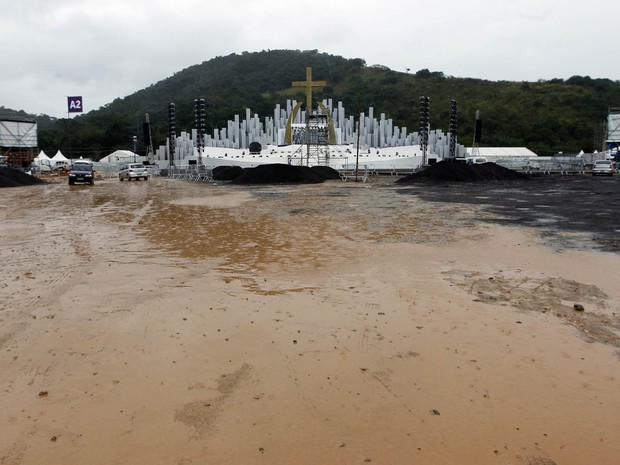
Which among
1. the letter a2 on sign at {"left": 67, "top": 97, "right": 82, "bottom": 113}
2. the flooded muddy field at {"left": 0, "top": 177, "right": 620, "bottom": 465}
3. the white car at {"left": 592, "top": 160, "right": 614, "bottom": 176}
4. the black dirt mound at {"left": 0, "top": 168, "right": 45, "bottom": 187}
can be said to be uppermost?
the letter a2 on sign at {"left": 67, "top": 97, "right": 82, "bottom": 113}

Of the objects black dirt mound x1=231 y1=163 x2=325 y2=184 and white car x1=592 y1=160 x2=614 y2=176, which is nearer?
black dirt mound x1=231 y1=163 x2=325 y2=184

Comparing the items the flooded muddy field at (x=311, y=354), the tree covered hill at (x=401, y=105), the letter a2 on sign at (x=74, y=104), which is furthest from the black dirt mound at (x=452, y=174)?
the letter a2 on sign at (x=74, y=104)

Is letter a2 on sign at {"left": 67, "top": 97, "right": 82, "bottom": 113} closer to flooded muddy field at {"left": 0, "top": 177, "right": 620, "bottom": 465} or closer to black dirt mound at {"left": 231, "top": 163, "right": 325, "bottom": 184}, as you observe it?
black dirt mound at {"left": 231, "top": 163, "right": 325, "bottom": 184}

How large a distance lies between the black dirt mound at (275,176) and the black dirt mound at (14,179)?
14579 millimetres

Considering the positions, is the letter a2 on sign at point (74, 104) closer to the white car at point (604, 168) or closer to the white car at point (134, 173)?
the white car at point (134, 173)

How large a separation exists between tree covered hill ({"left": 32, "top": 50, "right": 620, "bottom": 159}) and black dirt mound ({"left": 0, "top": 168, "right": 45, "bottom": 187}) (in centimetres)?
2882

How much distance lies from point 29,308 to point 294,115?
190 ft

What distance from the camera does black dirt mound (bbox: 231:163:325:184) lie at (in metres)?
35.4

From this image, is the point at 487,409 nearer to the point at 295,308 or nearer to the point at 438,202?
the point at 295,308

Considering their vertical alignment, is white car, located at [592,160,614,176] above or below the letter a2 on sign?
below

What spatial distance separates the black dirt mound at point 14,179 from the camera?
32.7 m

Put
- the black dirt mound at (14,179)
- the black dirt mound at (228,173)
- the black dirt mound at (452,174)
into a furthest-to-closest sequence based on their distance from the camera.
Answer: the black dirt mound at (228,173) → the black dirt mound at (452,174) → the black dirt mound at (14,179)

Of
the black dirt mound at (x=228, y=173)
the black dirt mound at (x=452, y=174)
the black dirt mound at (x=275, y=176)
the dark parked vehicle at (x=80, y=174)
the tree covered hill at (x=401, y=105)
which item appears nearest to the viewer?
the dark parked vehicle at (x=80, y=174)

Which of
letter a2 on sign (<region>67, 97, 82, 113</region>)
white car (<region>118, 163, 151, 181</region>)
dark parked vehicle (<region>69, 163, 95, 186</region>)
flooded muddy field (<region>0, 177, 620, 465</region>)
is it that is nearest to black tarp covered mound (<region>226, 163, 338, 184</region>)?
white car (<region>118, 163, 151, 181</region>)
